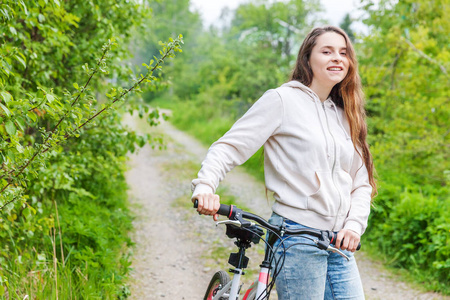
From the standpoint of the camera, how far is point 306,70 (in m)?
2.31

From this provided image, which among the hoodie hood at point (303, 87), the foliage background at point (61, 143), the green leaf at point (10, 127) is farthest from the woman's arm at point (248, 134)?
the green leaf at point (10, 127)

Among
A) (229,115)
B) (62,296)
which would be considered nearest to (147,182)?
(62,296)

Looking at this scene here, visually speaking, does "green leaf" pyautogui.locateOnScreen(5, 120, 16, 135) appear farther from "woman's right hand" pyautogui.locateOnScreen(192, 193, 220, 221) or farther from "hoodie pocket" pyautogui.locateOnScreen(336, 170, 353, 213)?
"hoodie pocket" pyautogui.locateOnScreen(336, 170, 353, 213)

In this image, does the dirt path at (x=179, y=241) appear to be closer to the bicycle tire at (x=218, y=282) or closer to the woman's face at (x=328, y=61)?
the bicycle tire at (x=218, y=282)

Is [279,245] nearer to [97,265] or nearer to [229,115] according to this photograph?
[97,265]

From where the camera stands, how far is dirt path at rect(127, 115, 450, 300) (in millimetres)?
4871

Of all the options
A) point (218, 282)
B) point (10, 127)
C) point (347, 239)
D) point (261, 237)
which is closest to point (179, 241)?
point (218, 282)

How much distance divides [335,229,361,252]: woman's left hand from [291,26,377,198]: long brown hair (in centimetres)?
49

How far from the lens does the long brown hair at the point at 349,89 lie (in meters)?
2.32

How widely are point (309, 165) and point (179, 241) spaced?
4545 mm

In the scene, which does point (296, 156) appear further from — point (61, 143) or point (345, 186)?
point (61, 143)

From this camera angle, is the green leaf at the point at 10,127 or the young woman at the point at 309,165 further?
the green leaf at the point at 10,127

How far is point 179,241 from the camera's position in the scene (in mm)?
6297

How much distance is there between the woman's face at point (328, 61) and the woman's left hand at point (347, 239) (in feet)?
2.46
